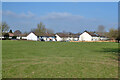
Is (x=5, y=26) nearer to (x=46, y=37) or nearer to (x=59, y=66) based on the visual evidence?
(x=46, y=37)

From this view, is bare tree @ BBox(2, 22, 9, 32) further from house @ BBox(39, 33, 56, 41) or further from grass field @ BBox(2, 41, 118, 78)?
grass field @ BBox(2, 41, 118, 78)

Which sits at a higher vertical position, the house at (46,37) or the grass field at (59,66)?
the house at (46,37)

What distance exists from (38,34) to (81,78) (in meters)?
80.3

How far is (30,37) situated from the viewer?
85688 mm

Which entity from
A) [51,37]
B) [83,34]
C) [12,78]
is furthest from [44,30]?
[12,78]

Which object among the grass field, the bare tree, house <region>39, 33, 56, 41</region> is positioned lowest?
the grass field

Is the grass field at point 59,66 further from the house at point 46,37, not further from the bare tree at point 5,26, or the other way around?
the house at point 46,37

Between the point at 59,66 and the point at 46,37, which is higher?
the point at 46,37

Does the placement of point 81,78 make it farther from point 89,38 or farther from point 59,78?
point 89,38

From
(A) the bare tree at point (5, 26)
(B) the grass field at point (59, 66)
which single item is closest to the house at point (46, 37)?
(A) the bare tree at point (5, 26)

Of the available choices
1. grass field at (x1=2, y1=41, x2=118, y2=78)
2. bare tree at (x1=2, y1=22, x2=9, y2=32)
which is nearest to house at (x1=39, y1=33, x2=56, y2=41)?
bare tree at (x1=2, y1=22, x2=9, y2=32)

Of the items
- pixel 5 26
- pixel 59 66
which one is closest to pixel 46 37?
pixel 5 26

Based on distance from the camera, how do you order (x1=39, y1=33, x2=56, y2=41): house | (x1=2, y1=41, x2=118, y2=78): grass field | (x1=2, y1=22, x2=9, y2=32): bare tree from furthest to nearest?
(x1=39, y1=33, x2=56, y2=41): house, (x1=2, y1=22, x2=9, y2=32): bare tree, (x1=2, y1=41, x2=118, y2=78): grass field

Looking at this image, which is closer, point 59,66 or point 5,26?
point 59,66
